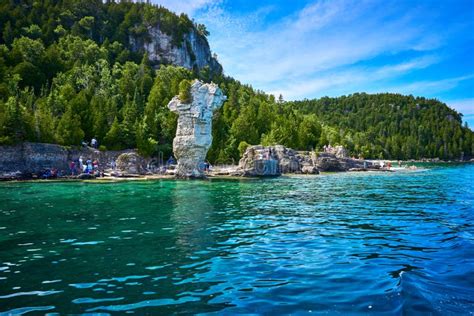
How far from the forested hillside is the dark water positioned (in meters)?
42.2

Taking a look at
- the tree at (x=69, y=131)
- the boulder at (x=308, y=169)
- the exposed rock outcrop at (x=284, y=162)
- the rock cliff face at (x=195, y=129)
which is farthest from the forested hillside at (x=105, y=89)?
the rock cliff face at (x=195, y=129)

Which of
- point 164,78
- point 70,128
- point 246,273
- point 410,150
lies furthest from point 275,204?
point 410,150

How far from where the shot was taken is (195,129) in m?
51.4

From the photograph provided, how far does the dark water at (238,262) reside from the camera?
280 inches

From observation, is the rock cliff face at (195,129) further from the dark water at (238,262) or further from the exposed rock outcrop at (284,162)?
the dark water at (238,262)

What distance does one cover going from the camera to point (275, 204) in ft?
76.9

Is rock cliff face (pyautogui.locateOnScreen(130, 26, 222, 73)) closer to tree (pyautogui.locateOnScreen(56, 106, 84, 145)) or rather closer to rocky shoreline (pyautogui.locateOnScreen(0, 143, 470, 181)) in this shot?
rocky shoreline (pyautogui.locateOnScreen(0, 143, 470, 181))

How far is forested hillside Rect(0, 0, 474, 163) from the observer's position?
6375 centimetres

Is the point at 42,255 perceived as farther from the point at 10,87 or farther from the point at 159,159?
the point at 10,87

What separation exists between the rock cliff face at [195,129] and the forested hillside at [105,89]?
1825 centimetres

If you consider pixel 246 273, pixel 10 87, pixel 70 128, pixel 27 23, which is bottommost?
pixel 246 273

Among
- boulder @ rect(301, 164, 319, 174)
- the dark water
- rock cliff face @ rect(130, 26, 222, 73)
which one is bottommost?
the dark water

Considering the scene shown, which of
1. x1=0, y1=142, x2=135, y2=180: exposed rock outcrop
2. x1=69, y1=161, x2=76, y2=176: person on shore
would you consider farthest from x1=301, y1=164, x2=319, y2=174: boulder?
x1=0, y1=142, x2=135, y2=180: exposed rock outcrop

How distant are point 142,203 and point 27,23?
118 meters
